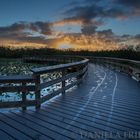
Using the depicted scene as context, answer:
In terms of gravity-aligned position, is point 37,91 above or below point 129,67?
above

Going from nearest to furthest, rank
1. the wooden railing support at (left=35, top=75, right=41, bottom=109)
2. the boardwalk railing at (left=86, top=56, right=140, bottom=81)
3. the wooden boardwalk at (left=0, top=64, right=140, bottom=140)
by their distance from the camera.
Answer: the wooden boardwalk at (left=0, top=64, right=140, bottom=140) < the wooden railing support at (left=35, top=75, right=41, bottom=109) < the boardwalk railing at (left=86, top=56, right=140, bottom=81)

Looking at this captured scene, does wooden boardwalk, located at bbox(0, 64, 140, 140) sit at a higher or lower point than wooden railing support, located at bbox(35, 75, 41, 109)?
lower

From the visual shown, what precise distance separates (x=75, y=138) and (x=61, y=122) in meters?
0.91

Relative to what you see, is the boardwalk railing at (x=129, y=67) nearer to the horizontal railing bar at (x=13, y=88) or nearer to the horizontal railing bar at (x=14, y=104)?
the horizontal railing bar at (x=14, y=104)

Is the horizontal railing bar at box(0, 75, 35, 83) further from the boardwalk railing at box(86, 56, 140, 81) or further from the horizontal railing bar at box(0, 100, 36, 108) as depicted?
the boardwalk railing at box(86, 56, 140, 81)

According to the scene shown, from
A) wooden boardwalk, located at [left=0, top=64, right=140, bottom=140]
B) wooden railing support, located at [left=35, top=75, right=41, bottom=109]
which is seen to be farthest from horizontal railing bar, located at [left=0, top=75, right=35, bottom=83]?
wooden boardwalk, located at [left=0, top=64, right=140, bottom=140]

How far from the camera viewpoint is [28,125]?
5.02 metres

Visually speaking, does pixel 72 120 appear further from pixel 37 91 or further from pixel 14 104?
pixel 14 104

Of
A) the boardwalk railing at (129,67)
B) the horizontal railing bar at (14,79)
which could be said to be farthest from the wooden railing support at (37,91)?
the boardwalk railing at (129,67)

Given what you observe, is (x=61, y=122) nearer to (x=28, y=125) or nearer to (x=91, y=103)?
(x=28, y=125)

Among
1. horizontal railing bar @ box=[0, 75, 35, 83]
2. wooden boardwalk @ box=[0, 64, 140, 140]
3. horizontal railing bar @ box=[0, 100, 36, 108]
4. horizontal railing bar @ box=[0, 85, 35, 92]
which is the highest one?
horizontal railing bar @ box=[0, 75, 35, 83]

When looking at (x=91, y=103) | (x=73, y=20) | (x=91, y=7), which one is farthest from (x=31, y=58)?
(x=91, y=103)

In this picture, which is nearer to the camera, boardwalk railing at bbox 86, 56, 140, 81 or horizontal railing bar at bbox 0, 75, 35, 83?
horizontal railing bar at bbox 0, 75, 35, 83

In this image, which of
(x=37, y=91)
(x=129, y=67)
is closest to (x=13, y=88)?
(x=37, y=91)
